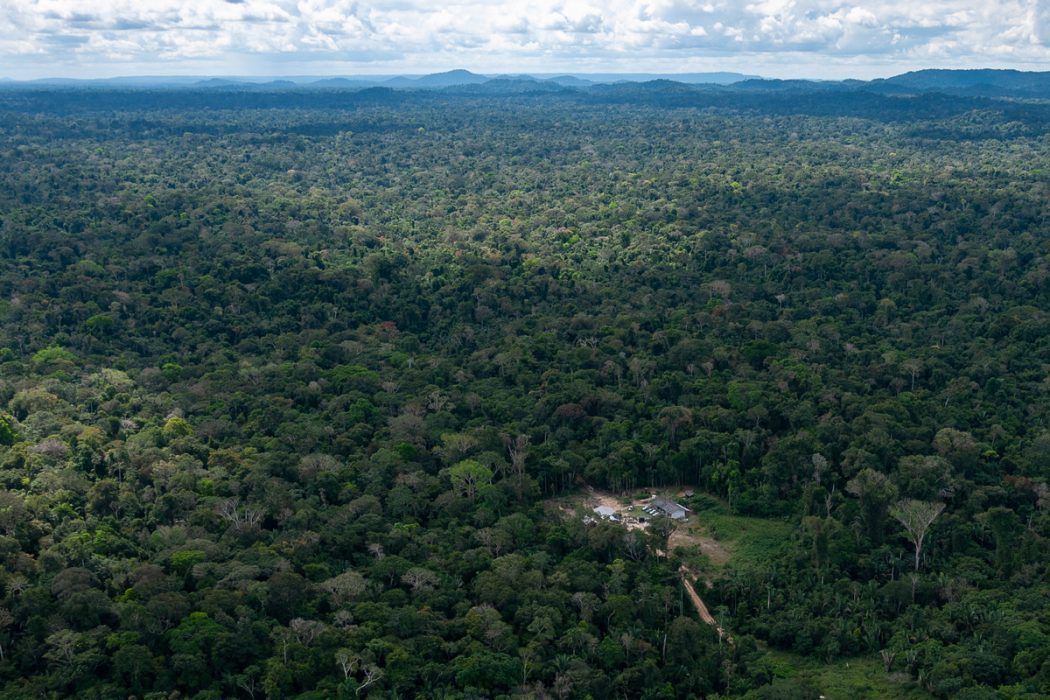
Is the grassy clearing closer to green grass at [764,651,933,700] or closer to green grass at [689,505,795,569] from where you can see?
green grass at [689,505,795,569]

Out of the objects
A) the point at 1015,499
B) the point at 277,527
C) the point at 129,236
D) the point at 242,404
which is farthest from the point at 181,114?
the point at 1015,499

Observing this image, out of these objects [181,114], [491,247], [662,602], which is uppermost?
[181,114]

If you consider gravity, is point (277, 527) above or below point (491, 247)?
below

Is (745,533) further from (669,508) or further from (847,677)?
(847,677)

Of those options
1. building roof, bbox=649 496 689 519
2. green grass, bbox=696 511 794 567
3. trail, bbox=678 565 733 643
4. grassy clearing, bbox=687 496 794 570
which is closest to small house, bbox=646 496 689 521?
building roof, bbox=649 496 689 519

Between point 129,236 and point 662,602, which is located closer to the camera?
point 662,602

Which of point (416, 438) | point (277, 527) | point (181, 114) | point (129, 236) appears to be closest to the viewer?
point (277, 527)

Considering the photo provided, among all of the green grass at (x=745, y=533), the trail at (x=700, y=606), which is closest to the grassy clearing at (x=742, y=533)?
the green grass at (x=745, y=533)

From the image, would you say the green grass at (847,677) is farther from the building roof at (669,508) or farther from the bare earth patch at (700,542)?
the building roof at (669,508)

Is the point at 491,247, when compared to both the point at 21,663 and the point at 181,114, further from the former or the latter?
the point at 181,114
